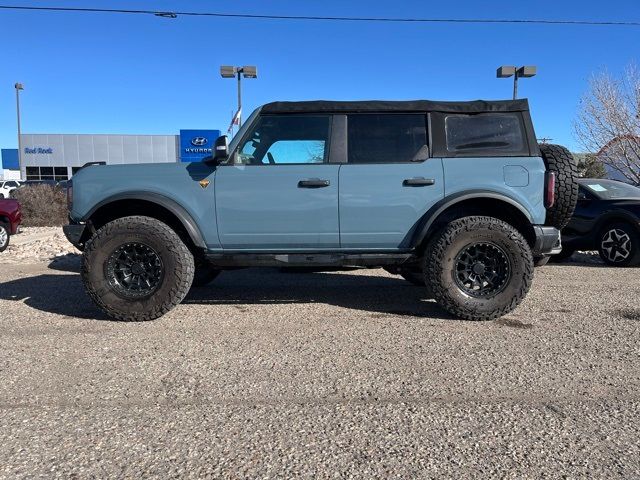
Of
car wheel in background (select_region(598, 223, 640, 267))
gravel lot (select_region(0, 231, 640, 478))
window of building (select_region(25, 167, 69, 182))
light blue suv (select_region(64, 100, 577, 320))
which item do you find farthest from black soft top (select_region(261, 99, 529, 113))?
window of building (select_region(25, 167, 69, 182))

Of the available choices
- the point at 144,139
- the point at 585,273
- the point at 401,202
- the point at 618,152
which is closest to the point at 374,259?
the point at 401,202

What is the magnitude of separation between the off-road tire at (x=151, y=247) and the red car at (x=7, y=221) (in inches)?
275

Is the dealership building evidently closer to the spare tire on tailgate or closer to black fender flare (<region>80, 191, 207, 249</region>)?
black fender flare (<region>80, 191, 207, 249</region>)

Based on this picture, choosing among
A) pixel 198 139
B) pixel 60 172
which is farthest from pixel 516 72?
pixel 60 172

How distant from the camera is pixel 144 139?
146 feet

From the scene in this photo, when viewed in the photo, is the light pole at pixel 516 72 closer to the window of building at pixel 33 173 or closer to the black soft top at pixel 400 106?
the black soft top at pixel 400 106

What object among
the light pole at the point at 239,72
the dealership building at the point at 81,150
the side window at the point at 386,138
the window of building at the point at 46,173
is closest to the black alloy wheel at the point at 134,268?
the side window at the point at 386,138

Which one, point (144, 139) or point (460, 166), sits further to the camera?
point (144, 139)

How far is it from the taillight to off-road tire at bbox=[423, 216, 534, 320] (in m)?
0.41

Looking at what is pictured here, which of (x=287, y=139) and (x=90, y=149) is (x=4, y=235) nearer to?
(x=287, y=139)

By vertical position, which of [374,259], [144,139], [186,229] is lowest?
[374,259]

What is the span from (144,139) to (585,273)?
43.4m

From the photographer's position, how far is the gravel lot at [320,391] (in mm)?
2289

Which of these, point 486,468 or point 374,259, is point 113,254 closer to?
point 374,259
